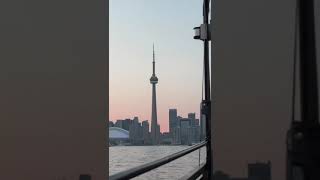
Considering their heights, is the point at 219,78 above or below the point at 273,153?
above

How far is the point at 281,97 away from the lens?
10.6 ft

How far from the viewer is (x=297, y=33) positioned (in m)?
0.82
